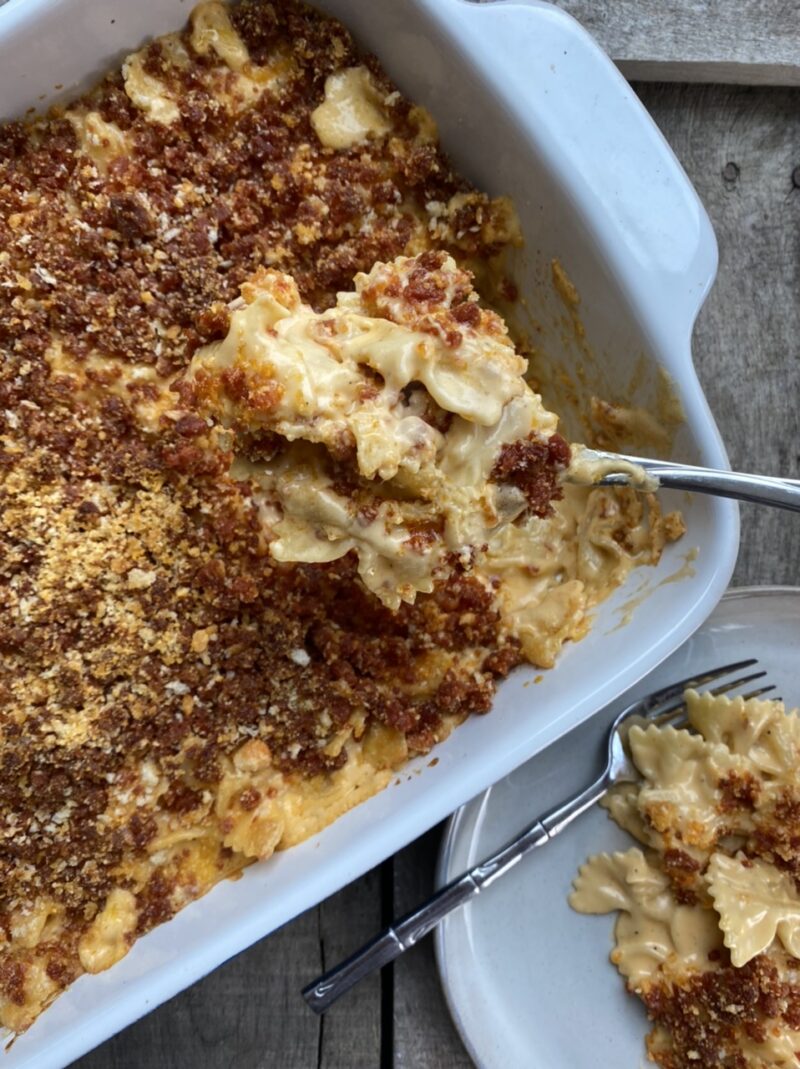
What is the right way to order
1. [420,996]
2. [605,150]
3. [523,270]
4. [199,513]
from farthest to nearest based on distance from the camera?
1. [420,996]
2. [523,270]
3. [199,513]
4. [605,150]

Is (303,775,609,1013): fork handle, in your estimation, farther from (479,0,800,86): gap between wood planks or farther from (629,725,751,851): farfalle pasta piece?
(479,0,800,86): gap between wood planks

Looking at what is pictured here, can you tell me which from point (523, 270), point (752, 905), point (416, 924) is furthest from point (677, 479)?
point (416, 924)

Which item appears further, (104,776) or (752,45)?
(752,45)

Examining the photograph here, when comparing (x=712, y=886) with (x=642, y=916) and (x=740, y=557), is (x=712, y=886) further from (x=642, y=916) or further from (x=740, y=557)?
(x=740, y=557)

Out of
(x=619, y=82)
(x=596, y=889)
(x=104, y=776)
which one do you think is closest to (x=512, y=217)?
(x=619, y=82)

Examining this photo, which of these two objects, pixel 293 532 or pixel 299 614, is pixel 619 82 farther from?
pixel 299 614
